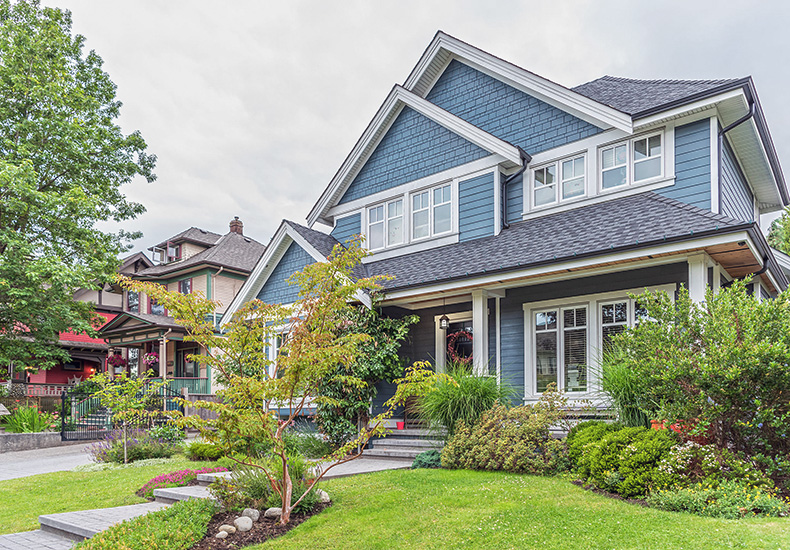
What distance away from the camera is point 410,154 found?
13.8 m

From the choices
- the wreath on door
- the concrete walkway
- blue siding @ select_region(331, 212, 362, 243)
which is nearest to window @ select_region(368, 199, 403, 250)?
blue siding @ select_region(331, 212, 362, 243)

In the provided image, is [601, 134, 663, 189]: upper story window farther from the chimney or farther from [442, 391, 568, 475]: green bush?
the chimney

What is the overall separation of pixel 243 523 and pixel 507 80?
34.6 feet

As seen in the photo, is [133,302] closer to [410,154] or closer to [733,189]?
[410,154]

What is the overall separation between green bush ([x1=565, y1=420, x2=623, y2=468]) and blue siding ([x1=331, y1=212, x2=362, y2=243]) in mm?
8292

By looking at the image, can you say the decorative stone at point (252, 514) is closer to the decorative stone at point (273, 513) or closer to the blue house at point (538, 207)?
the decorative stone at point (273, 513)

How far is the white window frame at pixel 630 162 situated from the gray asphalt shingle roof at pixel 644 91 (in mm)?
517

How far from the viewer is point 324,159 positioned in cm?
3659

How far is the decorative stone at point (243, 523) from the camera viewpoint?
237 inches

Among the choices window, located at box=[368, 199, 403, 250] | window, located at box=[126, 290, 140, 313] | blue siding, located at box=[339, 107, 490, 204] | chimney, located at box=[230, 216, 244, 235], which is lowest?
window, located at box=[126, 290, 140, 313]

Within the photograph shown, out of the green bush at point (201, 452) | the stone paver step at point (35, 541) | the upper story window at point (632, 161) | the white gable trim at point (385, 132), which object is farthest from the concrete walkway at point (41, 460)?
the upper story window at point (632, 161)

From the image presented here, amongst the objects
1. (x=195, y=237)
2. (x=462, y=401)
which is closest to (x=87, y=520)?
(x=462, y=401)

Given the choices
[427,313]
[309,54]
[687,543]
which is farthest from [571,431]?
[309,54]

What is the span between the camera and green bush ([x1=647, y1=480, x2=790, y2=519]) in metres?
5.33
